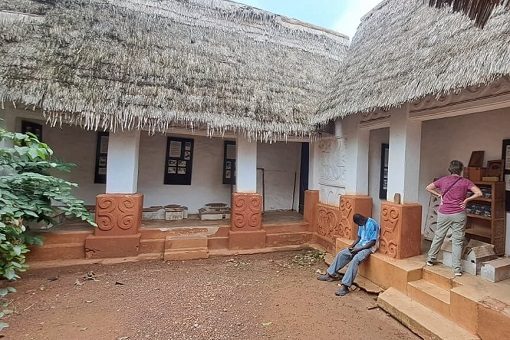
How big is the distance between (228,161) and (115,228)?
3.31 metres

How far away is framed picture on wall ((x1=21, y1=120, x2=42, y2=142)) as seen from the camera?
5.47 metres

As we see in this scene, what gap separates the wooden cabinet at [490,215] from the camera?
4.23m

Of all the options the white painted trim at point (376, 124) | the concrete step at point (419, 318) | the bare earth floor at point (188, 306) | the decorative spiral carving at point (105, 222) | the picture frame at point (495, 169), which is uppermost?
the white painted trim at point (376, 124)

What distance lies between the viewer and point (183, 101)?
507 cm

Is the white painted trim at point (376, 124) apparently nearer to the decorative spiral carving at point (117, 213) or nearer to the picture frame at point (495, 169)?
the picture frame at point (495, 169)

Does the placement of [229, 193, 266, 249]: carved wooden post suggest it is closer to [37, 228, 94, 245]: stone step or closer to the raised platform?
the raised platform

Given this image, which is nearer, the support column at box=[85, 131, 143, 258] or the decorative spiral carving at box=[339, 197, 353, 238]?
the support column at box=[85, 131, 143, 258]

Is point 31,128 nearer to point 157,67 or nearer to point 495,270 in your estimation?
point 157,67

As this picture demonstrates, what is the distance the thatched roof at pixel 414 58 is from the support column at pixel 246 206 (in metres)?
1.59

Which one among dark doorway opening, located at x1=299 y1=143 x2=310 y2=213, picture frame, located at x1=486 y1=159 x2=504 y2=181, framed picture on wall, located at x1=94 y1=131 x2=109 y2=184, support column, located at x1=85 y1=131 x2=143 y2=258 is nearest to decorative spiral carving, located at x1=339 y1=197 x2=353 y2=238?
picture frame, located at x1=486 y1=159 x2=504 y2=181

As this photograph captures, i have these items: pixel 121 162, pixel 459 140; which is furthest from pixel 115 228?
pixel 459 140

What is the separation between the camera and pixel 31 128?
5.68 metres

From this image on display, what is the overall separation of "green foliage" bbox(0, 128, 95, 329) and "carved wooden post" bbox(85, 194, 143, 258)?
57 centimetres

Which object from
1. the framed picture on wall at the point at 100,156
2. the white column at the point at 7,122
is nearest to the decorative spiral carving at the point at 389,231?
the framed picture on wall at the point at 100,156
